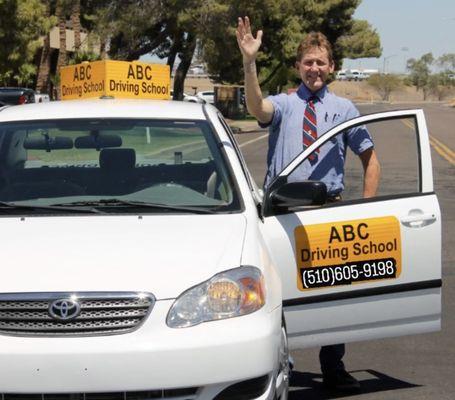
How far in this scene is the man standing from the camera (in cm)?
535

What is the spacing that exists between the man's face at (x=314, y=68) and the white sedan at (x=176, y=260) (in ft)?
1.55

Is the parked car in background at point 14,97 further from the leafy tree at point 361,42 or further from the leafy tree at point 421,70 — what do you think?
the leafy tree at point 421,70

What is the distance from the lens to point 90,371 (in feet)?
11.5

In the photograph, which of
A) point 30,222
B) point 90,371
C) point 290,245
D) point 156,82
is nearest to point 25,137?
point 30,222

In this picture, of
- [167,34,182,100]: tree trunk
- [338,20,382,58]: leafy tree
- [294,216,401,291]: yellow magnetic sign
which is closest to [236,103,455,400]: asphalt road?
[294,216,401,291]: yellow magnetic sign

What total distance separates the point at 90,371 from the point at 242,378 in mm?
569

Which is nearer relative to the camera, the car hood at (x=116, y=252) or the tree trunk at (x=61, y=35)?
the car hood at (x=116, y=252)

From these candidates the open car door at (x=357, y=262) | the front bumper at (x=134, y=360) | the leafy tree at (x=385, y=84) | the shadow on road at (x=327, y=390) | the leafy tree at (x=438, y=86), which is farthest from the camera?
the leafy tree at (x=438, y=86)

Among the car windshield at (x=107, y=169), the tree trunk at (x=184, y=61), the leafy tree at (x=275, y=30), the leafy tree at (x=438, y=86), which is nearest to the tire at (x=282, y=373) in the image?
the car windshield at (x=107, y=169)

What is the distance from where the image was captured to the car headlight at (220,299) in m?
3.64

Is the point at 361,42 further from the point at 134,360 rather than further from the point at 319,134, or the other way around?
the point at 134,360

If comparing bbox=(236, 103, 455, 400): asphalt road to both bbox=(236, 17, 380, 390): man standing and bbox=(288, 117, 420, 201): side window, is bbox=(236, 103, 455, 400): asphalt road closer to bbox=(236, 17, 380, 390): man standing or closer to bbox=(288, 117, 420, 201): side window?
bbox=(236, 17, 380, 390): man standing

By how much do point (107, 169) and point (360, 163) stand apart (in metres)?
16.6

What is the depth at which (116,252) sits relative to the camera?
3807 millimetres
